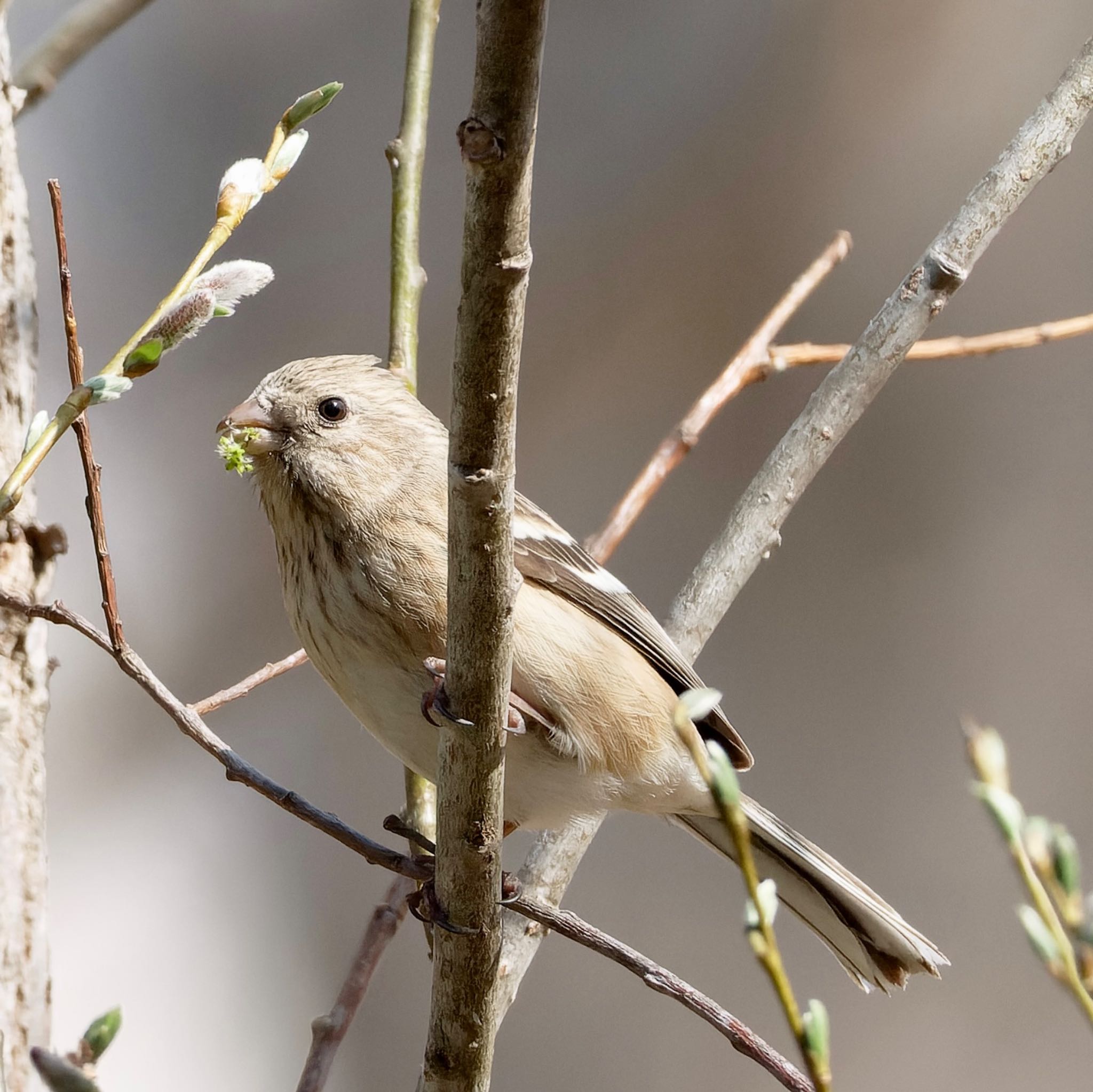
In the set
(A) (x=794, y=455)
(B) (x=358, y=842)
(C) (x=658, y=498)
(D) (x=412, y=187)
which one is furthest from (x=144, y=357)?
(C) (x=658, y=498)

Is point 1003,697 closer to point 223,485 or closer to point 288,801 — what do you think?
point 223,485

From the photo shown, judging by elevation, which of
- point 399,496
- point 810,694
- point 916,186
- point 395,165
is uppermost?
point 916,186

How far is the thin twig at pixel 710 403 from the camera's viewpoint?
1.96 m

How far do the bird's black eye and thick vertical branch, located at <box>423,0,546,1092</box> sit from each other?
0.88m

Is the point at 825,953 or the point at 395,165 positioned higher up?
the point at 825,953

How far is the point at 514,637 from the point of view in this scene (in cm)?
150

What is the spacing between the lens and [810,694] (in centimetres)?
418

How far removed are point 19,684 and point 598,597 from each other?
0.92 meters

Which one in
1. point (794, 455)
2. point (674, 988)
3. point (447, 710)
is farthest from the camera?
point (794, 455)

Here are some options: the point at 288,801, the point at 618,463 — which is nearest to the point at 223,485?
the point at 618,463

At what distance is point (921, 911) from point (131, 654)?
340 cm

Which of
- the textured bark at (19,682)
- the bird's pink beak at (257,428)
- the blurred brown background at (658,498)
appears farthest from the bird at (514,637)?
the blurred brown background at (658,498)

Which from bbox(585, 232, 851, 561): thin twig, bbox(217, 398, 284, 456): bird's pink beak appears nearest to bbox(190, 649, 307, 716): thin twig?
bbox(217, 398, 284, 456): bird's pink beak

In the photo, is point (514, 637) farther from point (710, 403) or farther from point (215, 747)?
point (710, 403)
